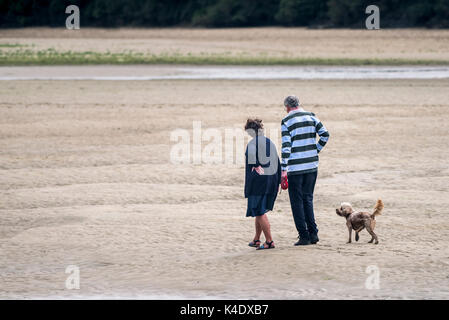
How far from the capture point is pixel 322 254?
368 inches

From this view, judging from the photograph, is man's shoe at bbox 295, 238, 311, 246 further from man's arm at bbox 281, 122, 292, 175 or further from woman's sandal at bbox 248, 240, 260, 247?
man's arm at bbox 281, 122, 292, 175

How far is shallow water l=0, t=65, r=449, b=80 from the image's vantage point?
107ft

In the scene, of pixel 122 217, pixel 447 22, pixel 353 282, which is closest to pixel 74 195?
pixel 122 217

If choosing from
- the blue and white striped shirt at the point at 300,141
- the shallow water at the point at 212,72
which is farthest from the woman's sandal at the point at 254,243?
the shallow water at the point at 212,72

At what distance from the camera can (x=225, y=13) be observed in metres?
65.4

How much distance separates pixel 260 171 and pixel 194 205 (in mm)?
3334

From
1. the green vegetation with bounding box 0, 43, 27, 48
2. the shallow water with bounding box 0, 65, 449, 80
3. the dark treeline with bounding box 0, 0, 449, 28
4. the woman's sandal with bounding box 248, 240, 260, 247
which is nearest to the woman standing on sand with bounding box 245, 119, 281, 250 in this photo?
the woman's sandal with bounding box 248, 240, 260, 247

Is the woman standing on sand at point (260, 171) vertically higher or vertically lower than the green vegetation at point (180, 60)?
lower

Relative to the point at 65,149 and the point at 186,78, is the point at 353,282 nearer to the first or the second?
the point at 65,149

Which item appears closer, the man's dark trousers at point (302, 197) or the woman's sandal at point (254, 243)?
the man's dark trousers at point (302, 197)

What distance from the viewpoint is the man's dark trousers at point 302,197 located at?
372 inches

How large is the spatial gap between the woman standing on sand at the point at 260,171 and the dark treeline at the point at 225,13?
1764 inches

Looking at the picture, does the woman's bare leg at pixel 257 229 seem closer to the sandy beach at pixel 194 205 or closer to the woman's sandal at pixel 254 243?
the woman's sandal at pixel 254 243

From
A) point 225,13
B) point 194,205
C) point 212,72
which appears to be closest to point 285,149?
point 194,205
